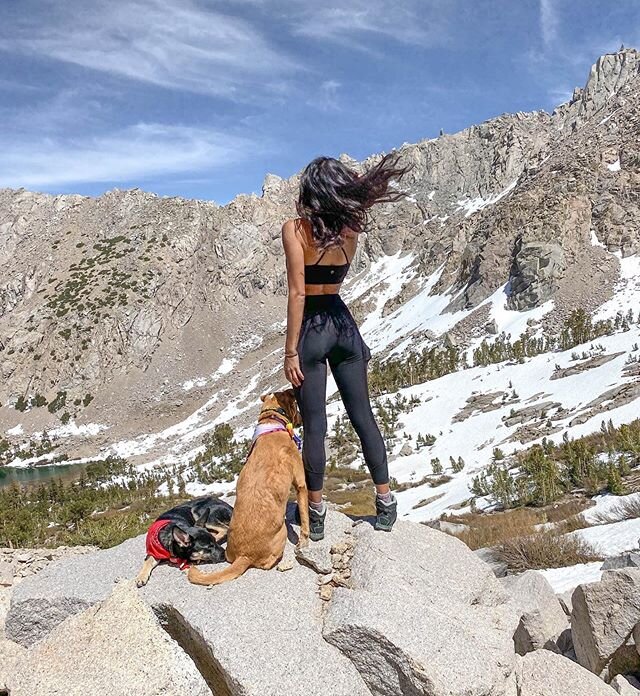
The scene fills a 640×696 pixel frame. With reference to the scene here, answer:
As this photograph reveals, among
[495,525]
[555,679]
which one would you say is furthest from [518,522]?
[555,679]

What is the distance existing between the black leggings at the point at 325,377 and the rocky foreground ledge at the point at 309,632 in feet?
2.54

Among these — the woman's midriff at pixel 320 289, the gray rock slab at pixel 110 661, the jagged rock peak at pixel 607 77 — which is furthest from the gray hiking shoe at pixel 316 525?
the jagged rock peak at pixel 607 77

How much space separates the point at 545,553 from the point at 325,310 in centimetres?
510

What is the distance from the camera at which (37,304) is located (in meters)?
106

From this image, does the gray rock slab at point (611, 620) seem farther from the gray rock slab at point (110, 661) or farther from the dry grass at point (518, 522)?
the dry grass at point (518, 522)

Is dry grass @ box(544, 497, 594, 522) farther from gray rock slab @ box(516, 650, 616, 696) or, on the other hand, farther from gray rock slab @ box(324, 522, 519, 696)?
gray rock slab @ box(516, 650, 616, 696)

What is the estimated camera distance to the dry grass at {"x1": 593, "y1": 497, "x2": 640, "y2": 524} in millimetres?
8492

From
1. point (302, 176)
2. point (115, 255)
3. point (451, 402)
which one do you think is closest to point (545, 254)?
point (451, 402)

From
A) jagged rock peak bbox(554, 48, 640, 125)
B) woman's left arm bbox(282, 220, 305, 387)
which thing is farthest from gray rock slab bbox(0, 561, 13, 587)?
jagged rock peak bbox(554, 48, 640, 125)

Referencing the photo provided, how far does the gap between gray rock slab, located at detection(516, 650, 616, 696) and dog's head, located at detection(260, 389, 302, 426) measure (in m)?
2.58

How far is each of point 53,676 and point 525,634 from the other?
3.45 meters

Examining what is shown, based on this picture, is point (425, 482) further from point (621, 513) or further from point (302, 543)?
point (302, 543)

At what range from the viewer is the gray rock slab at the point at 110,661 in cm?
265

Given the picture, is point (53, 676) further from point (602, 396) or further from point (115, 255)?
point (115, 255)
